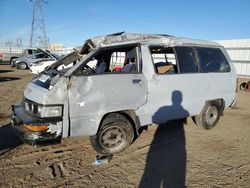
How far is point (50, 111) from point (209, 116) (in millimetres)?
3918

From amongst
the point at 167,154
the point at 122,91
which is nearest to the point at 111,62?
the point at 122,91

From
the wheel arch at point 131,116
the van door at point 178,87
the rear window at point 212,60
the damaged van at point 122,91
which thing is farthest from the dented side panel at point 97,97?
the rear window at point 212,60

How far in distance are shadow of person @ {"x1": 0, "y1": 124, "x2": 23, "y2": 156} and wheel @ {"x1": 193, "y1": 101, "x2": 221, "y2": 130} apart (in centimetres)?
405

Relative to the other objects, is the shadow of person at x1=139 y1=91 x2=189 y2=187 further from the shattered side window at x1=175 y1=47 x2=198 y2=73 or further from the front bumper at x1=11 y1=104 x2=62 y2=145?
the front bumper at x1=11 y1=104 x2=62 y2=145

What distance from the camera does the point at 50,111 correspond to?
3502 mm

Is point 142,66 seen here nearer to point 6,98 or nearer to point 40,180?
point 40,180

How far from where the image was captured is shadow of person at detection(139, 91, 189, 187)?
3.50 m

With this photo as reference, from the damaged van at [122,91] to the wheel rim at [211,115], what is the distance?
0.04 metres

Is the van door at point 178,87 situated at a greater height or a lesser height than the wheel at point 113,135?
greater

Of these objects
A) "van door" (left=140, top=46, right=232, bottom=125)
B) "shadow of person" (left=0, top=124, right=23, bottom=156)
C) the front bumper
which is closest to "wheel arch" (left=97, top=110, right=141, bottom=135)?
"van door" (left=140, top=46, right=232, bottom=125)

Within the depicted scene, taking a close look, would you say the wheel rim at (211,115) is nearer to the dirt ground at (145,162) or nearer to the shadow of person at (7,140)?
the dirt ground at (145,162)

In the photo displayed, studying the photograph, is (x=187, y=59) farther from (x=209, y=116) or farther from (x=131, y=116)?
(x=131, y=116)

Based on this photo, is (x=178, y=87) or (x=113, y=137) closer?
(x=113, y=137)

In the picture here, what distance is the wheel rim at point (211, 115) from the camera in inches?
220
